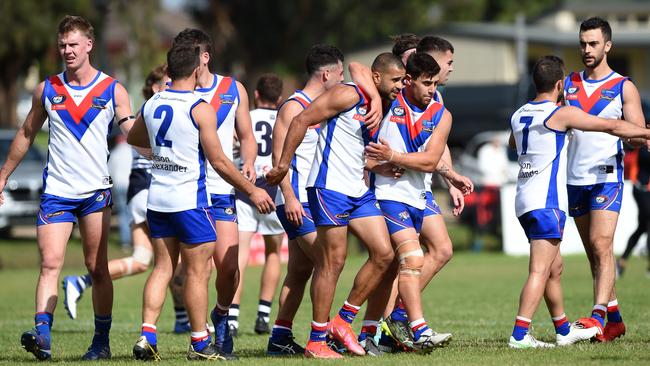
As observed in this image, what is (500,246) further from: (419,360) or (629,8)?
(629,8)

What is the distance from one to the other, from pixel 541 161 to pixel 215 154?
8.69 feet

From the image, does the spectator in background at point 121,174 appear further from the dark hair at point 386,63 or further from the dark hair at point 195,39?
the dark hair at point 386,63

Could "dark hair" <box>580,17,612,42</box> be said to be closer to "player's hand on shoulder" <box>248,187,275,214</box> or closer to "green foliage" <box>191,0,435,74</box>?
"player's hand on shoulder" <box>248,187,275,214</box>

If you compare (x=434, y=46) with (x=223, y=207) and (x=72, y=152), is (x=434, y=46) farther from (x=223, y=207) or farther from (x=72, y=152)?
(x=72, y=152)

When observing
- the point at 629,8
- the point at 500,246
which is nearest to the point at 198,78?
the point at 500,246

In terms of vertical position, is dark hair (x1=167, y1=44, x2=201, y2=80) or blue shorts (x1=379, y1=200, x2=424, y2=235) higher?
dark hair (x1=167, y1=44, x2=201, y2=80)

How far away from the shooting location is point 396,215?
866 centimetres

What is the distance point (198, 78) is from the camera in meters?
9.08

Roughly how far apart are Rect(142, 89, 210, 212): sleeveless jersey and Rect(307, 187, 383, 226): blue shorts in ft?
2.85

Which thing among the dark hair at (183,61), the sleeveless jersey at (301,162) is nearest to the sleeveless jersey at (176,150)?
the dark hair at (183,61)

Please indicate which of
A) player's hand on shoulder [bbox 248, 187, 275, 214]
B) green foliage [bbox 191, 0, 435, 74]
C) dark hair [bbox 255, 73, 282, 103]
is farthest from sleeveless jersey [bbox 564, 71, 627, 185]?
green foliage [bbox 191, 0, 435, 74]

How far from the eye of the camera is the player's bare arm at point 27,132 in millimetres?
8797

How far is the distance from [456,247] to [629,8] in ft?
119

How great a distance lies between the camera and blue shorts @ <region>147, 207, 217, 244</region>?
816 cm
